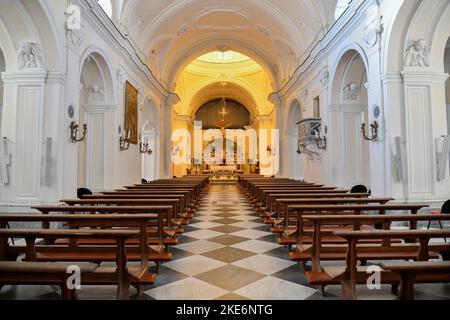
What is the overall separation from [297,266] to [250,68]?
1788 centimetres

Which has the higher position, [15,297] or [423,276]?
[423,276]

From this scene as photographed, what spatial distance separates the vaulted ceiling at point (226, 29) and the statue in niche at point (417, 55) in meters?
3.65

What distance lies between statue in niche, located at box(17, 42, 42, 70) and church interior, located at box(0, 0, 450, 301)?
0.02 m

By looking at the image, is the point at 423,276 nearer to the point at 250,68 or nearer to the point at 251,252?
the point at 251,252

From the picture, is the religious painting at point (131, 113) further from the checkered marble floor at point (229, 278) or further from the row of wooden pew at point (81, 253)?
the row of wooden pew at point (81, 253)

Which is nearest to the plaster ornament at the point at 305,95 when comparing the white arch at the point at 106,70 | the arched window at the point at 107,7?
the white arch at the point at 106,70

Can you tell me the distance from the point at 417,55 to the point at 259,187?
415 centimetres

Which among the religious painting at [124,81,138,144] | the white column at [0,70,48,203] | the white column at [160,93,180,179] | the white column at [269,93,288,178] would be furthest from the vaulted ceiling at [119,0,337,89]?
the white column at [0,70,48,203]

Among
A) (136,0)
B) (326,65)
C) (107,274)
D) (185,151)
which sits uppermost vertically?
(136,0)

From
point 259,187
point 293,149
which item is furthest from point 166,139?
point 259,187
